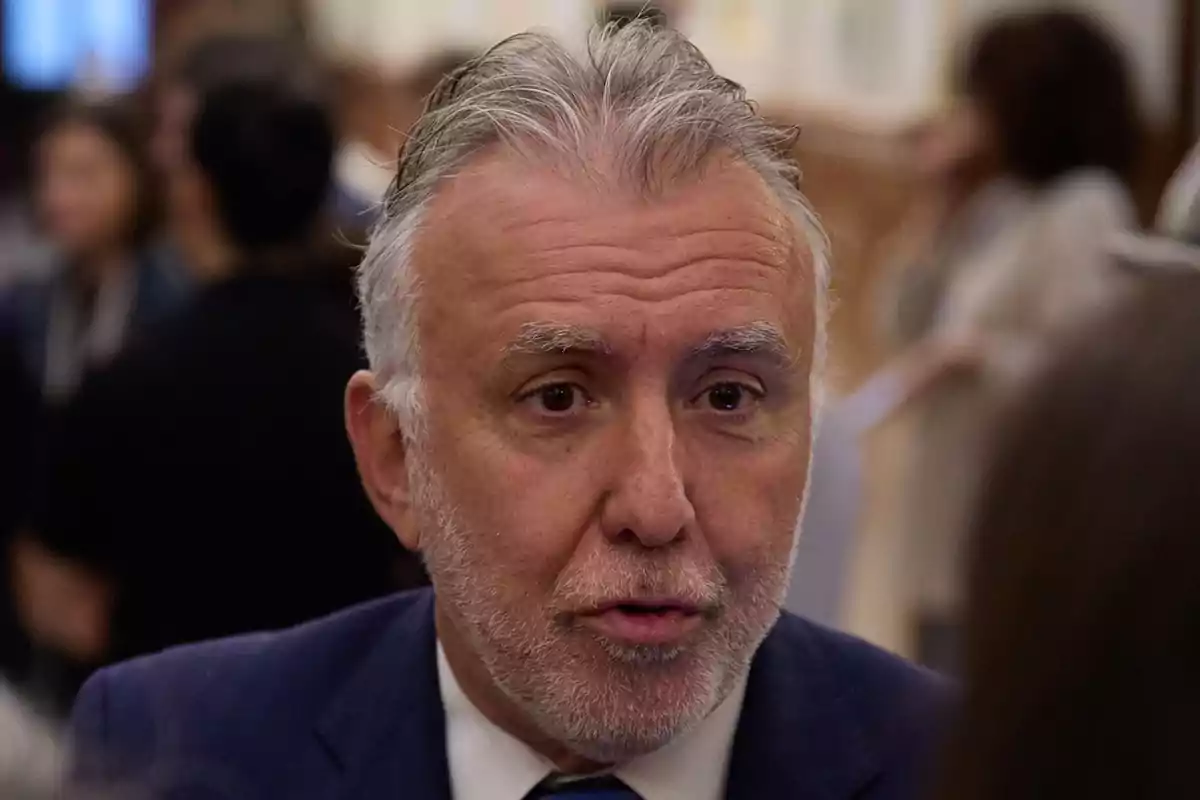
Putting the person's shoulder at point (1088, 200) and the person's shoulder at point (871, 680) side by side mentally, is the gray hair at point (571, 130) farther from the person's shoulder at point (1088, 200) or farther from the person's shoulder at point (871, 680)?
the person's shoulder at point (1088, 200)

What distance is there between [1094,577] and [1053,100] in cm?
316

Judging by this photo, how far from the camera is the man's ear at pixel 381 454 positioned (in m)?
1.61

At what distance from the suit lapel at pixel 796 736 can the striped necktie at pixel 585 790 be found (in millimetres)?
96

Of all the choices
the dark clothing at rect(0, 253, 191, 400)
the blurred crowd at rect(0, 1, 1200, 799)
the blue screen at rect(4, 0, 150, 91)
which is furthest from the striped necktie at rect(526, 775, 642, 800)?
the blue screen at rect(4, 0, 150, 91)

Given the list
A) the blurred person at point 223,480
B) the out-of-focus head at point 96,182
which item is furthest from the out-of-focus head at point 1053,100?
the out-of-focus head at point 96,182

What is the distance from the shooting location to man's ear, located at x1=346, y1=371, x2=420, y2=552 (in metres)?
1.61

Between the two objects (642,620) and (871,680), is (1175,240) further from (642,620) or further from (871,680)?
(642,620)

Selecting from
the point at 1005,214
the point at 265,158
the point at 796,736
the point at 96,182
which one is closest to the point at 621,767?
the point at 796,736

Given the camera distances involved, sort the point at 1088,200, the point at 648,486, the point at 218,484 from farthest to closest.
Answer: the point at 1088,200, the point at 218,484, the point at 648,486

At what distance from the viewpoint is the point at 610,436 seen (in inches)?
56.4

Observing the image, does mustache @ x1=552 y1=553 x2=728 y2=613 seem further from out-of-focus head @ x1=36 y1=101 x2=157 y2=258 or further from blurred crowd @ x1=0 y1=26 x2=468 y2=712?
out-of-focus head @ x1=36 y1=101 x2=157 y2=258

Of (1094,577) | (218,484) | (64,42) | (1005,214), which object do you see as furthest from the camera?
(64,42)

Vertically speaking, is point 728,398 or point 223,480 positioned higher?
point 728,398

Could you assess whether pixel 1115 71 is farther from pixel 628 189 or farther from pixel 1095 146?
pixel 628 189
